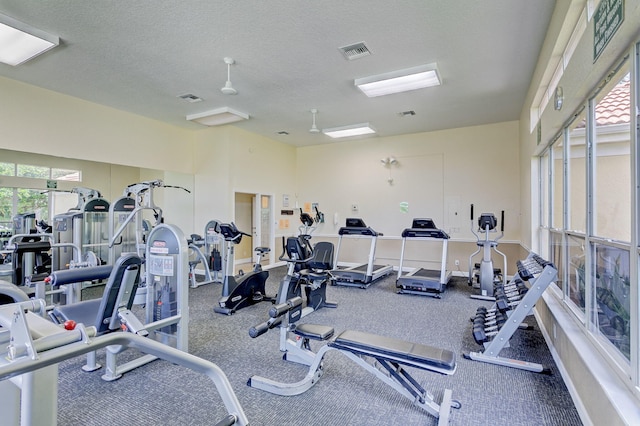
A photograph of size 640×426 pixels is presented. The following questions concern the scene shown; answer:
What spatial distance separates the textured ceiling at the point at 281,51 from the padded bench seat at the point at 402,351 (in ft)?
9.70

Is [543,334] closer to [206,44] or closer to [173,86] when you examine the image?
[206,44]

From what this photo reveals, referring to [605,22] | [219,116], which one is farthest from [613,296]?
[219,116]

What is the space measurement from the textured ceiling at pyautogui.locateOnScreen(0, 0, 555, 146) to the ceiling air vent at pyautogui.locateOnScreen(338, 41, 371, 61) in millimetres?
92

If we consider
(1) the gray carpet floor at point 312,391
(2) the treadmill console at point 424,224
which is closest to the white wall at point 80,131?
(1) the gray carpet floor at point 312,391

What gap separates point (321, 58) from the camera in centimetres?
421

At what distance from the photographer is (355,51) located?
4.02 metres

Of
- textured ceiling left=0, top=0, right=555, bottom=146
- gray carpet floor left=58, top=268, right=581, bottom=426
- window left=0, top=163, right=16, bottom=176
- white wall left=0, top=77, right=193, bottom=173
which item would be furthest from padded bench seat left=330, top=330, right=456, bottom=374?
window left=0, top=163, right=16, bottom=176

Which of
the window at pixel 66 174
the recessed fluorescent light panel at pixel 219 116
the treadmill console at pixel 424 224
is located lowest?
the treadmill console at pixel 424 224

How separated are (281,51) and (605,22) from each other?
3.11 meters

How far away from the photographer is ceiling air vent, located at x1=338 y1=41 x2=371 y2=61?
154 inches

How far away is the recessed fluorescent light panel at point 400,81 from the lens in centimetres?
441

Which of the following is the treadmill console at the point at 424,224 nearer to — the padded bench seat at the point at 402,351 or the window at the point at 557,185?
the window at the point at 557,185

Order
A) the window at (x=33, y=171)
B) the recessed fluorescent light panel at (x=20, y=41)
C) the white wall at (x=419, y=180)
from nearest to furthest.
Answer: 1. the recessed fluorescent light panel at (x=20, y=41)
2. the window at (x=33, y=171)
3. the white wall at (x=419, y=180)

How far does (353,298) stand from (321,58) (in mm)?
3674
